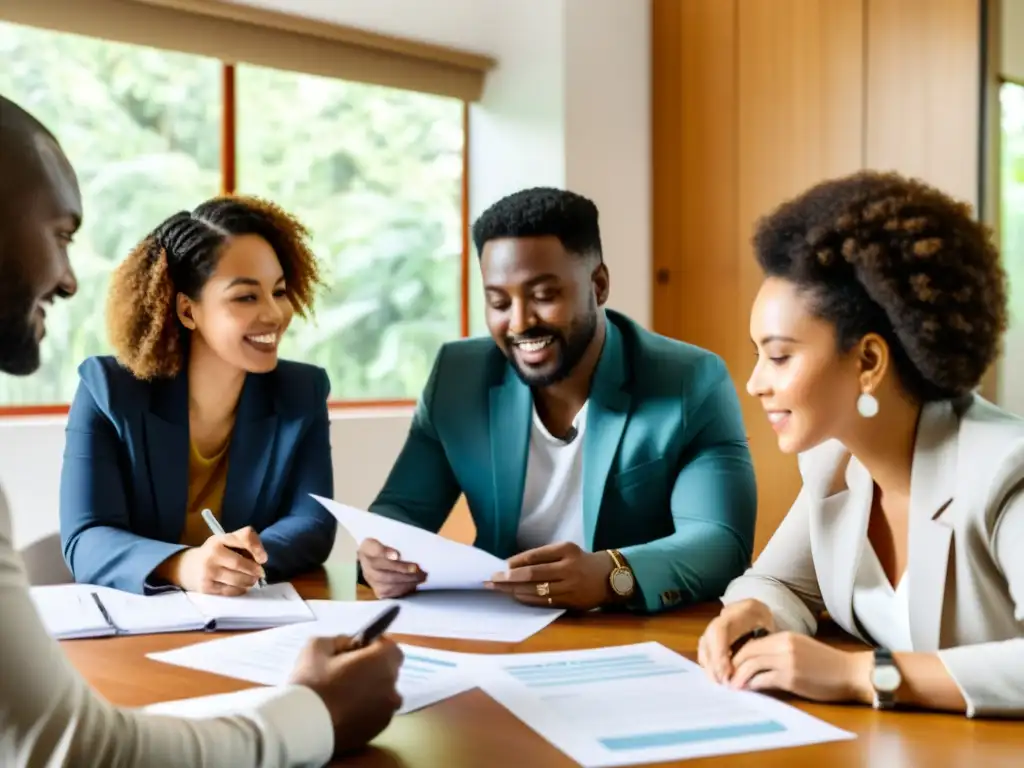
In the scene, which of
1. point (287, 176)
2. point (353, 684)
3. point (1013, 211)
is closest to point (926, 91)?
point (1013, 211)

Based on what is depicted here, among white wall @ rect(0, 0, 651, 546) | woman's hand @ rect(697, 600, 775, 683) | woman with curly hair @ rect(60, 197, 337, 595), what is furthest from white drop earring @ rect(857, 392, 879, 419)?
white wall @ rect(0, 0, 651, 546)

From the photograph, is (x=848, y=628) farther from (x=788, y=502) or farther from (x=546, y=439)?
(x=788, y=502)

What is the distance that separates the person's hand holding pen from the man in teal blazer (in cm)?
43

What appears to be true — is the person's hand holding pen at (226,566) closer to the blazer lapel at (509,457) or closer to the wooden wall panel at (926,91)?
the blazer lapel at (509,457)

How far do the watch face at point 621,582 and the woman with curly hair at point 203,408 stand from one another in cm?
63

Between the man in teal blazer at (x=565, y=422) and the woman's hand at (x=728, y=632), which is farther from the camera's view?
the man in teal blazer at (x=565, y=422)

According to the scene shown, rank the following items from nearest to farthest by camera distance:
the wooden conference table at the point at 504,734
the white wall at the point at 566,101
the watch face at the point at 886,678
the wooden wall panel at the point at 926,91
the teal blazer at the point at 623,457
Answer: the wooden conference table at the point at 504,734 < the watch face at the point at 886,678 < the teal blazer at the point at 623,457 < the wooden wall panel at the point at 926,91 < the white wall at the point at 566,101

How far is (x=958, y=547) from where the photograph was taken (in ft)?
4.15

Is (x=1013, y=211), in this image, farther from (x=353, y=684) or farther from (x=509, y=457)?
(x=353, y=684)

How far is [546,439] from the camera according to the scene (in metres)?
2.14

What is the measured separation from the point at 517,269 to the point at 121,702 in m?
1.12

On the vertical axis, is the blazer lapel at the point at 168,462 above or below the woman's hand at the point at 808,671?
above

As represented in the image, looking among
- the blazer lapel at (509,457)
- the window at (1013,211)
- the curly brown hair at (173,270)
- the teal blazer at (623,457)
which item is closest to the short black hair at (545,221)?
the teal blazer at (623,457)

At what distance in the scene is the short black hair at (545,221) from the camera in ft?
6.79
